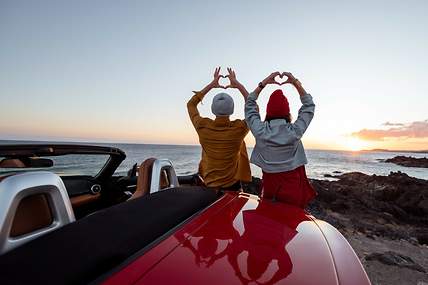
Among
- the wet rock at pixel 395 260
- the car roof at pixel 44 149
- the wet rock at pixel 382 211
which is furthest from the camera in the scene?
the wet rock at pixel 382 211

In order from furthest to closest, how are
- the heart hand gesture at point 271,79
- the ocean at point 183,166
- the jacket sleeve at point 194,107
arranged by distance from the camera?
the ocean at point 183,166 < the jacket sleeve at point 194,107 < the heart hand gesture at point 271,79

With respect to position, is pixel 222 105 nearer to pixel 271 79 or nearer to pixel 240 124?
pixel 240 124

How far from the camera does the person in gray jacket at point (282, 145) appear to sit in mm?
3537

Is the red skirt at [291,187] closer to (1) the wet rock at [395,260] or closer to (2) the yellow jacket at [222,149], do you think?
(2) the yellow jacket at [222,149]

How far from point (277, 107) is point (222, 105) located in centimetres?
67

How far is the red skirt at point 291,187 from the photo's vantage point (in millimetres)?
3627

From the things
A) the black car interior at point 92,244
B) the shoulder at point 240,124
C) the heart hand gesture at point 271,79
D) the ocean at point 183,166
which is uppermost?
the heart hand gesture at point 271,79

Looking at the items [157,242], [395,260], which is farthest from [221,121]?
[395,260]

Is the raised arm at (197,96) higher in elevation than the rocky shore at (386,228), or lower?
higher

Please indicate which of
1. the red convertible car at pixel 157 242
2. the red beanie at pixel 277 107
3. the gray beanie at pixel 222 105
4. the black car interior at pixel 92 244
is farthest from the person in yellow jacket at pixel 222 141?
the black car interior at pixel 92 244

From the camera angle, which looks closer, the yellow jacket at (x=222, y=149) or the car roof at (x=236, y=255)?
the car roof at (x=236, y=255)

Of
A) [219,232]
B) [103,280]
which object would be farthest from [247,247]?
[103,280]

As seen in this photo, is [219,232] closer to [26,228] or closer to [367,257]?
[26,228]

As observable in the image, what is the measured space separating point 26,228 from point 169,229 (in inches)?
26.6
